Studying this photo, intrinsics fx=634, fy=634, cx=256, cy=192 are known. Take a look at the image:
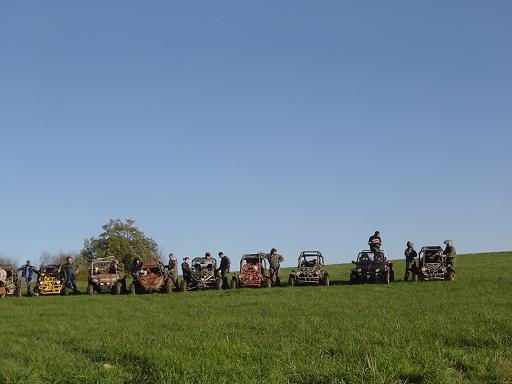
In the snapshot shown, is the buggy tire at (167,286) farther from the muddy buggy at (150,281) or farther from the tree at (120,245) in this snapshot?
the tree at (120,245)

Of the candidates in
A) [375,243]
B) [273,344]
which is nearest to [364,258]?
[375,243]

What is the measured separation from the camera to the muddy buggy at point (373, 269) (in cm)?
2844

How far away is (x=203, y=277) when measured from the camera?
29172 millimetres

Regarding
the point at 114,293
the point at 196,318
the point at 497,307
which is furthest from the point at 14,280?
the point at 497,307

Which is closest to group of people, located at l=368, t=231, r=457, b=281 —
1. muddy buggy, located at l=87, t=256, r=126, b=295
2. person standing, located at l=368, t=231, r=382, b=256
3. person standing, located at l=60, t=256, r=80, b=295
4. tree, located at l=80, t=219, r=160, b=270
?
person standing, located at l=368, t=231, r=382, b=256

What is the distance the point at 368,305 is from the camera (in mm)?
16562

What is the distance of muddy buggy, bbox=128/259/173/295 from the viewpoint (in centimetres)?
2795

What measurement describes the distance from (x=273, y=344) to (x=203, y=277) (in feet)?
64.3

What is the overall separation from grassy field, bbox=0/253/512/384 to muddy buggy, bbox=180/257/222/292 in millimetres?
11664

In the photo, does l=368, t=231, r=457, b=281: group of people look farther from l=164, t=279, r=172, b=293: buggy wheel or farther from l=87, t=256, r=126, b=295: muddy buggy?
l=87, t=256, r=126, b=295: muddy buggy

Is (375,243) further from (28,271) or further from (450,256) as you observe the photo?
(28,271)

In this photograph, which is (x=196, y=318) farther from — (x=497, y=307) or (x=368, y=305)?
(x=497, y=307)

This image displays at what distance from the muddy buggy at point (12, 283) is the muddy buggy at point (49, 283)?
0.93m

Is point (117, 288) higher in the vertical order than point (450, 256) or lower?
lower
